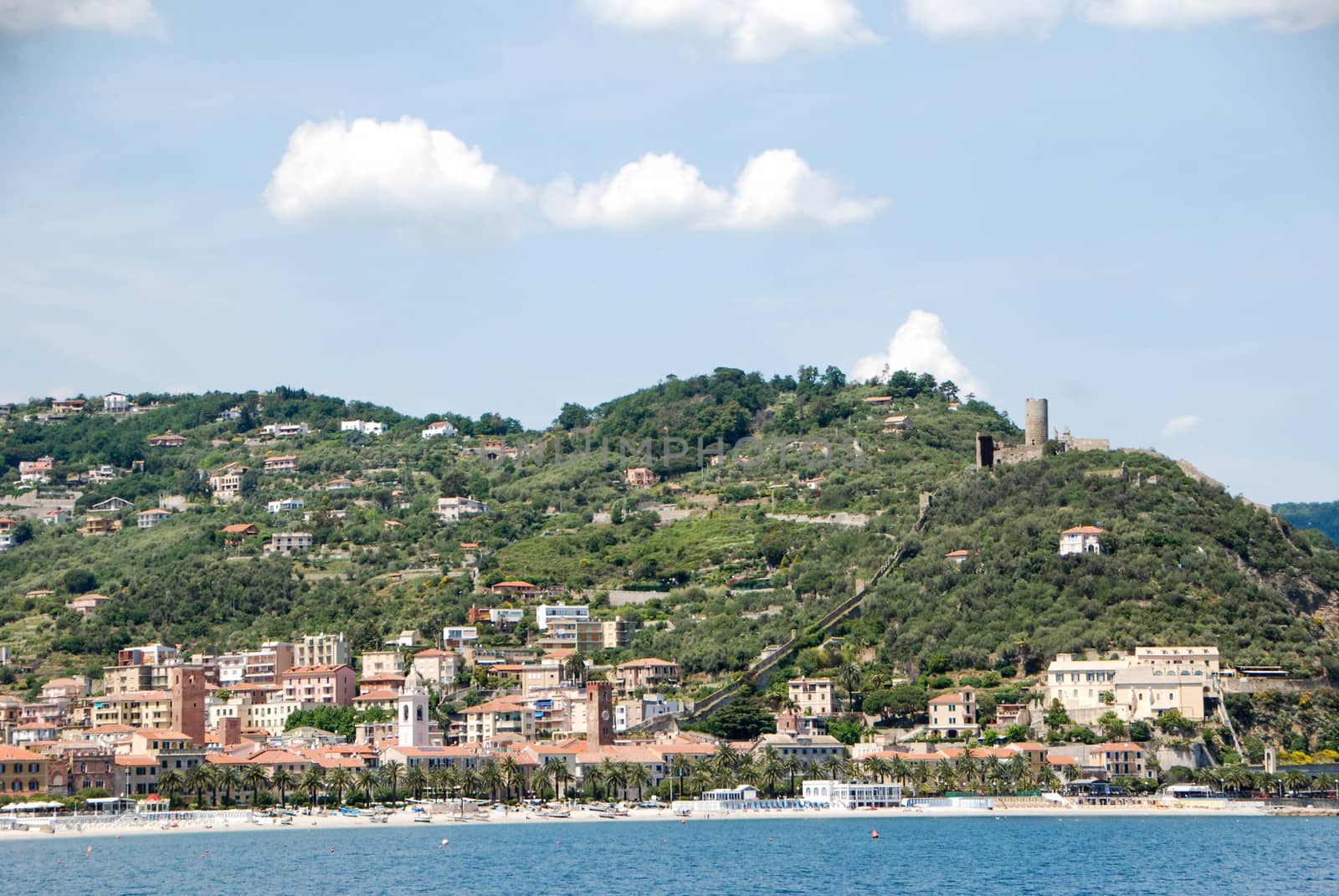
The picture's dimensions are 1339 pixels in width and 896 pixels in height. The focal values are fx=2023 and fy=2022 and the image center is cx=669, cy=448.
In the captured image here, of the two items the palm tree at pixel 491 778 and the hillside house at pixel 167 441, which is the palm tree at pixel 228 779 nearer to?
the palm tree at pixel 491 778

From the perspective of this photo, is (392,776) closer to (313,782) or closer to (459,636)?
(313,782)

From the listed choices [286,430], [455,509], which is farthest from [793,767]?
[286,430]

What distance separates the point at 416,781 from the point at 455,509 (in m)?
60.7

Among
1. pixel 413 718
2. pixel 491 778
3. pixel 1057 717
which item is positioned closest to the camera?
pixel 491 778

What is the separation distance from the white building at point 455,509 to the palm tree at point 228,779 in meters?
59.6

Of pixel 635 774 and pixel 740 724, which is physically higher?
pixel 740 724

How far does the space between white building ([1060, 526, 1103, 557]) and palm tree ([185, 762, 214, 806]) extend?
46.2 metres

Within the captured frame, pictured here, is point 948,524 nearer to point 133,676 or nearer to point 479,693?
point 479,693

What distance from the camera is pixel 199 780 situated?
3516 inches

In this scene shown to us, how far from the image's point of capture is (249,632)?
12575 cm

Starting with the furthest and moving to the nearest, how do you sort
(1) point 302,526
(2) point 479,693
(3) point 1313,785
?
(1) point 302,526, (2) point 479,693, (3) point 1313,785

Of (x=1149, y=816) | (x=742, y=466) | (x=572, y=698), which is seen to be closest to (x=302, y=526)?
(x=742, y=466)

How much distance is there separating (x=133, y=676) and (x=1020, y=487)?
5207cm

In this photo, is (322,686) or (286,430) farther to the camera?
(286,430)
